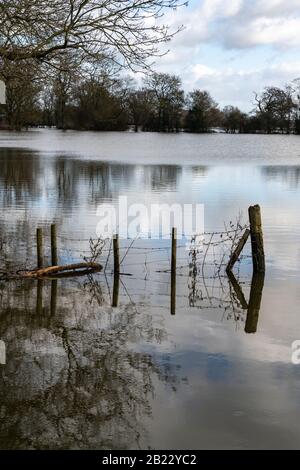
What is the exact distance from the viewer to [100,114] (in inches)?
5502

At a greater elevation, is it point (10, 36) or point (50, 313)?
point (10, 36)

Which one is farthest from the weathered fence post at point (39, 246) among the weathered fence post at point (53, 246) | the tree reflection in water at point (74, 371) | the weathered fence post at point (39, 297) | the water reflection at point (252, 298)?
the water reflection at point (252, 298)

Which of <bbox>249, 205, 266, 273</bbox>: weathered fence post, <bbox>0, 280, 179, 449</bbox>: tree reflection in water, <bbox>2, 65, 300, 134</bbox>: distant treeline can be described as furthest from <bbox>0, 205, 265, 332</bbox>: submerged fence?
<bbox>2, 65, 300, 134</bbox>: distant treeline

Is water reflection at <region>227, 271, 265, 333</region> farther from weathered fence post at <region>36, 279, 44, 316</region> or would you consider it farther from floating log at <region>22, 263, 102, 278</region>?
weathered fence post at <region>36, 279, 44, 316</region>

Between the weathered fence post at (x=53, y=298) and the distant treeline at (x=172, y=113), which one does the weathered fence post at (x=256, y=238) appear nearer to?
the weathered fence post at (x=53, y=298)

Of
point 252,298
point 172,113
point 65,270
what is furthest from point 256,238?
point 172,113

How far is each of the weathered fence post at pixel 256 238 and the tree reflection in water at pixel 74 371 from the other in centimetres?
419

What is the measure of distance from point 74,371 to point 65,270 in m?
6.07

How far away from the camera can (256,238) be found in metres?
15.5

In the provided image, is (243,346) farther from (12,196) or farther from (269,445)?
(12,196)

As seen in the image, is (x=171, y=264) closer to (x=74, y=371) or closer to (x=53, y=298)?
(x=53, y=298)

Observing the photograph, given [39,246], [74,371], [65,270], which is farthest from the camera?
[65,270]

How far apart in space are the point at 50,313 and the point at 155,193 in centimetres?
2084

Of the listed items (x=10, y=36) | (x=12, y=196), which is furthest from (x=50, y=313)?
(x=12, y=196)
